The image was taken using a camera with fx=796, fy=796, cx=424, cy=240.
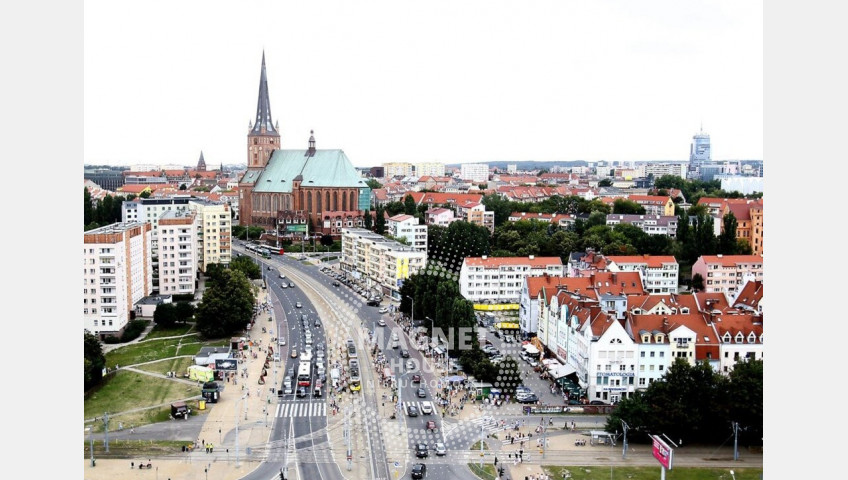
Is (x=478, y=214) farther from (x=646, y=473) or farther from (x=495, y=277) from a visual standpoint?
(x=646, y=473)

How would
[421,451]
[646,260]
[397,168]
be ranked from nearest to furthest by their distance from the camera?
[421,451], [646,260], [397,168]

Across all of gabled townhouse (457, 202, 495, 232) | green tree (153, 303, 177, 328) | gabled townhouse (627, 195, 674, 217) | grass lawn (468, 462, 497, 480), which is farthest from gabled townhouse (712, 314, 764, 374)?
gabled townhouse (627, 195, 674, 217)

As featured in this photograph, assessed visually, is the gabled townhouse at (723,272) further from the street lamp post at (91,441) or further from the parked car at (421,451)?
the street lamp post at (91,441)

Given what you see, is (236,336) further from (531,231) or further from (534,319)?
(531,231)

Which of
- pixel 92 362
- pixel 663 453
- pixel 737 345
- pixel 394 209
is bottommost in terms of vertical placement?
pixel 663 453

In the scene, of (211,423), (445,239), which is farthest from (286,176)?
(211,423)

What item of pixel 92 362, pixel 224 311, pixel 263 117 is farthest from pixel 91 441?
pixel 263 117

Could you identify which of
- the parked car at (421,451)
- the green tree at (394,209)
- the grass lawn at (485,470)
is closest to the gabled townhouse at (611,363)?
the grass lawn at (485,470)
